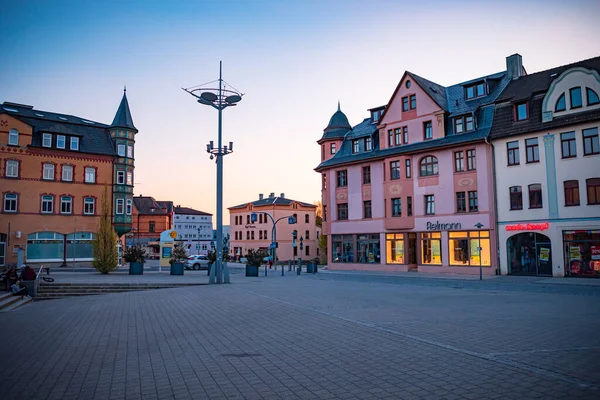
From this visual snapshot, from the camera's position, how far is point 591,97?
27.2m

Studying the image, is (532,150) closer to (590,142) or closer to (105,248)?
(590,142)

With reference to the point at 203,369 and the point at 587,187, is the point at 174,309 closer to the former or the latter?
the point at 203,369

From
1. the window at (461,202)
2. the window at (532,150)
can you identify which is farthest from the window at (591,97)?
Result: the window at (461,202)

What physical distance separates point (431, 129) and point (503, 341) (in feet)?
97.7

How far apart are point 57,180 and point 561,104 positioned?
42.7 metres

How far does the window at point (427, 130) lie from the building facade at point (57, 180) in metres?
27.5

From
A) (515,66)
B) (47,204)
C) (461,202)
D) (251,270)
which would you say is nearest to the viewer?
(251,270)

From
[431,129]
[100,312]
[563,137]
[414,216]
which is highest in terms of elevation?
[431,129]

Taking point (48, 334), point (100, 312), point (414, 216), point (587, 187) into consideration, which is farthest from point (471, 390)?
point (414, 216)

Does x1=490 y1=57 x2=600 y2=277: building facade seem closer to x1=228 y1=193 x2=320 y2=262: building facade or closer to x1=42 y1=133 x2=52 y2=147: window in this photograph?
x1=42 y1=133 x2=52 y2=147: window

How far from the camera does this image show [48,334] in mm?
10477

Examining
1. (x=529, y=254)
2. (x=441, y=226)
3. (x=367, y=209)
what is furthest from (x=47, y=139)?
(x=529, y=254)

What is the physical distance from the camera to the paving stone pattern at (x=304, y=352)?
237 inches

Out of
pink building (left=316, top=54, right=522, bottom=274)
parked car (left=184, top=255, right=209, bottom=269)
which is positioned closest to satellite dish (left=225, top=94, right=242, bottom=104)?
pink building (left=316, top=54, right=522, bottom=274)
